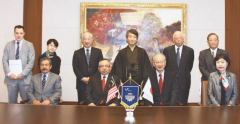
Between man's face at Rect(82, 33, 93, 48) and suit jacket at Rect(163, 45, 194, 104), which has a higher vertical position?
man's face at Rect(82, 33, 93, 48)

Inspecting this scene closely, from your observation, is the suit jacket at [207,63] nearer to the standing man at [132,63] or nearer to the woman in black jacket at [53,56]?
the standing man at [132,63]

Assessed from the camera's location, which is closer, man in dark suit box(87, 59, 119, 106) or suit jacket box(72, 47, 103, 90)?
man in dark suit box(87, 59, 119, 106)

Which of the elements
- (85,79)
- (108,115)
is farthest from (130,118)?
(85,79)

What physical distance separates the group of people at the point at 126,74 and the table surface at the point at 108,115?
114 cm

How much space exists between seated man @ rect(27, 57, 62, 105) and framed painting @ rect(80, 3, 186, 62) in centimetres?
243

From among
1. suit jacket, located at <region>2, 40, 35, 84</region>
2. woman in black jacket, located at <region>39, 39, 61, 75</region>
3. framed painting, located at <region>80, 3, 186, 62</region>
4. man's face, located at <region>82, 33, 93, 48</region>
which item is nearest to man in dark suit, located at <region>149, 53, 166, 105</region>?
man's face, located at <region>82, 33, 93, 48</region>

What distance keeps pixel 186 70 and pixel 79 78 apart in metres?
1.52

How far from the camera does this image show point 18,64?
583cm

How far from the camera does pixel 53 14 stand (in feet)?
25.5

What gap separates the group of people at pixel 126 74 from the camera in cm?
501

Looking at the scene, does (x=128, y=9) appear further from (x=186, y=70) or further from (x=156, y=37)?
(x=186, y=70)

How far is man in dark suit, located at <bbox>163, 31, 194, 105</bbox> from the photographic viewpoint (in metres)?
5.27

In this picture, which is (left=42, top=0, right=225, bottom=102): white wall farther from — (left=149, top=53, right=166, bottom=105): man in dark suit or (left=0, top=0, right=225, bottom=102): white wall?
(left=149, top=53, right=166, bottom=105): man in dark suit

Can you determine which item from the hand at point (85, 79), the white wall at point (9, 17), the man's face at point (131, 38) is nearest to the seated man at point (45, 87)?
the hand at point (85, 79)
